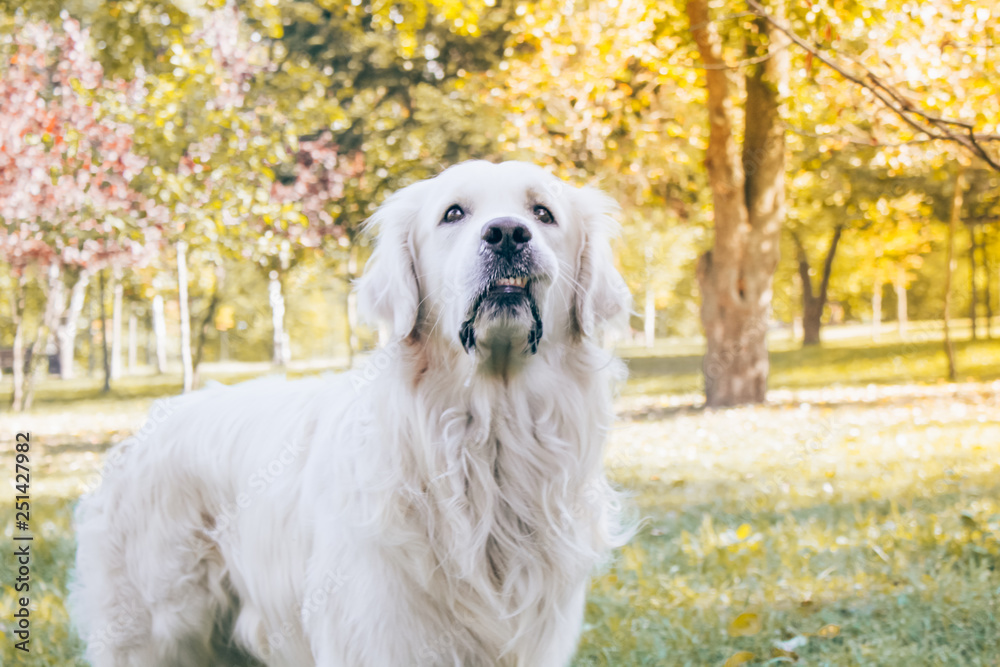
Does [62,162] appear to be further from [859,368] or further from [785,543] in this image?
[859,368]

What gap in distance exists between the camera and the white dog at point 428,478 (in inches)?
94.9

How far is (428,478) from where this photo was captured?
2473 mm

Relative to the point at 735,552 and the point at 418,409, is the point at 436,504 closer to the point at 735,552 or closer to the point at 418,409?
the point at 418,409

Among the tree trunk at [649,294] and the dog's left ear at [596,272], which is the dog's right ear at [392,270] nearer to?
the dog's left ear at [596,272]

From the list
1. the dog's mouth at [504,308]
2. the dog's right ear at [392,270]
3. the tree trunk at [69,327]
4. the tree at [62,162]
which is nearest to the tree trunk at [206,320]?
the tree at [62,162]

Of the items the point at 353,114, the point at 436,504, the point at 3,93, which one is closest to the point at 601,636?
the point at 436,504

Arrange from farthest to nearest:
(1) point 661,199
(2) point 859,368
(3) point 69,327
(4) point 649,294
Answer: (4) point 649,294, (3) point 69,327, (2) point 859,368, (1) point 661,199

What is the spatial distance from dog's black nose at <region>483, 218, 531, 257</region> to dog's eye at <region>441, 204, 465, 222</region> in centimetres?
26

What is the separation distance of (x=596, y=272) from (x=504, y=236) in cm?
54

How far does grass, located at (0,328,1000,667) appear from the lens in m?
3.53

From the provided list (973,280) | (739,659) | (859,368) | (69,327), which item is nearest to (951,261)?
(859,368)

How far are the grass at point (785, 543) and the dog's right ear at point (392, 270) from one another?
1855mm

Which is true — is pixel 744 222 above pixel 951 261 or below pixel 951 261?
above

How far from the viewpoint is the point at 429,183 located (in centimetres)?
282
